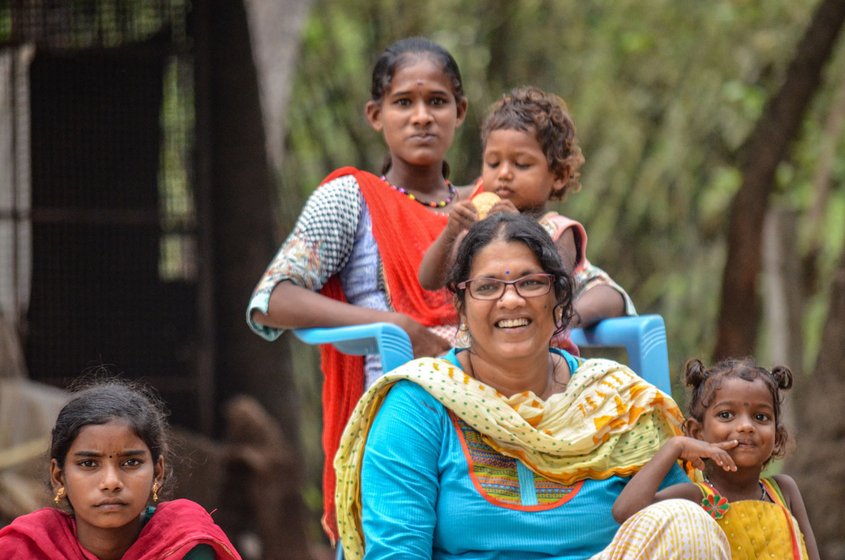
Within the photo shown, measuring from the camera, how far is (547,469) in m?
2.84

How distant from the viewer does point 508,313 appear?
2.85 metres

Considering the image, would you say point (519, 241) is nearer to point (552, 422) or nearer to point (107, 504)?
point (552, 422)

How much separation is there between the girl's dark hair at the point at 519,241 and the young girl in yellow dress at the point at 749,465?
1.25 feet

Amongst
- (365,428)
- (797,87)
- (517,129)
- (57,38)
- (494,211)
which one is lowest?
(365,428)

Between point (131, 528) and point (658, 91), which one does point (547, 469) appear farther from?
point (658, 91)

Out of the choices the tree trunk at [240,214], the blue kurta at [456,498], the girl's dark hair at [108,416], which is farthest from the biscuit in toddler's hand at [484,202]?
the tree trunk at [240,214]

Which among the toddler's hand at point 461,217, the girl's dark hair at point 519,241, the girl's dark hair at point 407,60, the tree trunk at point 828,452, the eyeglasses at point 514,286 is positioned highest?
the girl's dark hair at point 407,60

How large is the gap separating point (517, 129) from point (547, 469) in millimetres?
1017

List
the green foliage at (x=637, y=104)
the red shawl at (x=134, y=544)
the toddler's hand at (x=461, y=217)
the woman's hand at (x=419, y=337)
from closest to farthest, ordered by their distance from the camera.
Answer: the red shawl at (x=134, y=544)
the toddler's hand at (x=461, y=217)
the woman's hand at (x=419, y=337)
the green foliage at (x=637, y=104)

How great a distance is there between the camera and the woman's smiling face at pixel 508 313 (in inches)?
112

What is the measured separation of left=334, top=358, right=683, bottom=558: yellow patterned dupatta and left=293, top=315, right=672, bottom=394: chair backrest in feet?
1.36

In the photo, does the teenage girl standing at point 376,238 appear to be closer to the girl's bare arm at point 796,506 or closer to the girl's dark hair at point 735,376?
the girl's dark hair at point 735,376

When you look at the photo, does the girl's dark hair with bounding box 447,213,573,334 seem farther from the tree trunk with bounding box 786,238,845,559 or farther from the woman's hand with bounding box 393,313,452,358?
the tree trunk with bounding box 786,238,845,559

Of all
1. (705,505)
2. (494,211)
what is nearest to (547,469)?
(705,505)
